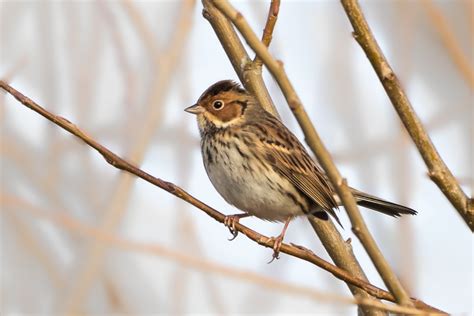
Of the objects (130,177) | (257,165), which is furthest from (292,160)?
(130,177)

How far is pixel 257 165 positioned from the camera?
336cm

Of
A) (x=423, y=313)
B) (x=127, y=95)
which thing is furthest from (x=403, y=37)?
(x=423, y=313)

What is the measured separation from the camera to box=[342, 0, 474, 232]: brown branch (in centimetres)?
184

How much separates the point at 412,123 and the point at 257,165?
152cm

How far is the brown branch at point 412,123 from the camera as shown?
184cm

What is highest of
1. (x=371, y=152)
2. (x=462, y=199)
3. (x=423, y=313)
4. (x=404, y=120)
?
(x=371, y=152)

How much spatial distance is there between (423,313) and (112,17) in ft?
8.59

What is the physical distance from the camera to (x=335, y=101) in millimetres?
4000

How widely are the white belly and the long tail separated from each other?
0.26 m

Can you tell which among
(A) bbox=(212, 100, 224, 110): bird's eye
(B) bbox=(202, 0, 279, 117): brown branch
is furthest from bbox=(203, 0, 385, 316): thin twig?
(A) bbox=(212, 100, 224, 110): bird's eye

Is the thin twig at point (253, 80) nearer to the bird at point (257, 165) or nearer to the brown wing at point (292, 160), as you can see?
the bird at point (257, 165)

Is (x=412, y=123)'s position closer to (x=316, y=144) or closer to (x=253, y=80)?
(x=316, y=144)

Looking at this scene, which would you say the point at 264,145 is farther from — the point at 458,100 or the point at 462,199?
the point at 462,199

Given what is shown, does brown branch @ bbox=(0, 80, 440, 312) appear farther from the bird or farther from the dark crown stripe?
the dark crown stripe
